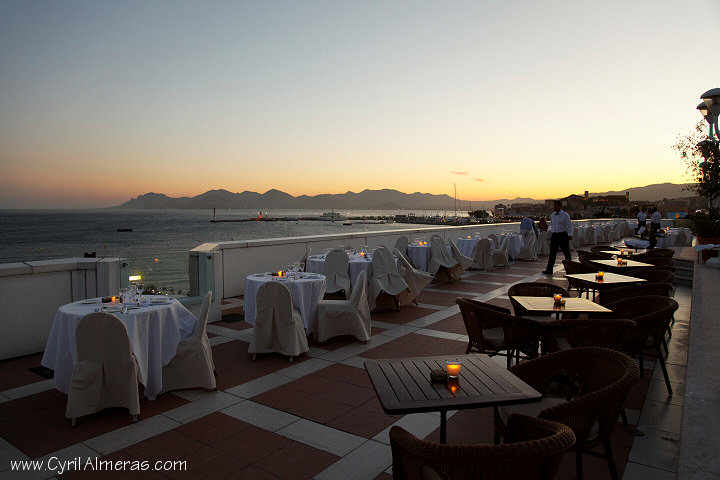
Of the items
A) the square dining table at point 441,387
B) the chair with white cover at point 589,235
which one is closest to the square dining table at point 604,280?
the square dining table at point 441,387

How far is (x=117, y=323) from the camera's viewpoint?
3.29 m

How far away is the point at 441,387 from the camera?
2.14m

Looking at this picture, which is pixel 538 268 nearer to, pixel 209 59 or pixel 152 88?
pixel 209 59

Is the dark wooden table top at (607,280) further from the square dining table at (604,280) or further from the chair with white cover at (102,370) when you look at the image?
the chair with white cover at (102,370)

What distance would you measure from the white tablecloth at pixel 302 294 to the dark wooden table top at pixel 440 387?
2843mm

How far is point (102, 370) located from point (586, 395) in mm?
3435

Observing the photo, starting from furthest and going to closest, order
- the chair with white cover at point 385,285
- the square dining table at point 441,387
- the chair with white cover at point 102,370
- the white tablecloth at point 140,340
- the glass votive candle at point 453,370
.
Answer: the chair with white cover at point 385,285 → the white tablecloth at point 140,340 → the chair with white cover at point 102,370 → the glass votive candle at point 453,370 → the square dining table at point 441,387

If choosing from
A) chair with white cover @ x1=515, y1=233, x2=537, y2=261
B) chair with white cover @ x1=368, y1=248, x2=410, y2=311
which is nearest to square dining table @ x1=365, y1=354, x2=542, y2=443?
chair with white cover @ x1=368, y1=248, x2=410, y2=311

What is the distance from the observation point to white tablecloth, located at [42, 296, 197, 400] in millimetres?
3578

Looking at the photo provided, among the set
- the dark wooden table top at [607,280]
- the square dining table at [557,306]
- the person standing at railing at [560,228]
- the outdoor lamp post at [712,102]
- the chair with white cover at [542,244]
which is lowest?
the chair with white cover at [542,244]

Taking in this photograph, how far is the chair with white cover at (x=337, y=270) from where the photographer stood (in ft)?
23.7

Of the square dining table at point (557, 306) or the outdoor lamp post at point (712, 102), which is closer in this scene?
the square dining table at point (557, 306)

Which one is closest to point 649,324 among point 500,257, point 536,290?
point 536,290

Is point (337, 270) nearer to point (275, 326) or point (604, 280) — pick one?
point (275, 326)
